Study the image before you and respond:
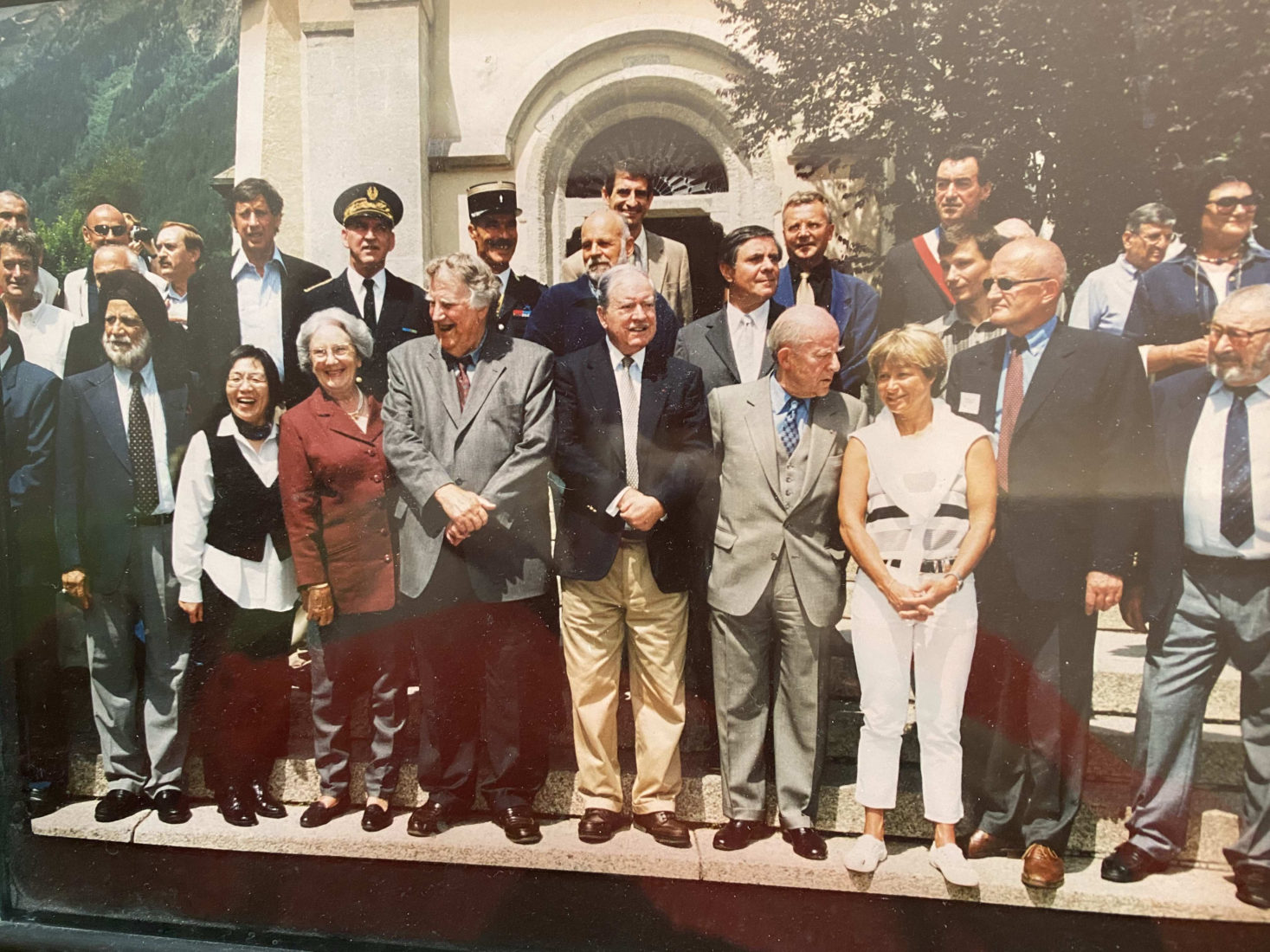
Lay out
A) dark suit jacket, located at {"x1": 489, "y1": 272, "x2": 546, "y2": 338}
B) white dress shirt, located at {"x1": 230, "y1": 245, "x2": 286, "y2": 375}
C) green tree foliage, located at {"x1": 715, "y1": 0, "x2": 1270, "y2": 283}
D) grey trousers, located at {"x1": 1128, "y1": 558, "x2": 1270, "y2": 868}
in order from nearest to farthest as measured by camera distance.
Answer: green tree foliage, located at {"x1": 715, "y1": 0, "x2": 1270, "y2": 283}, grey trousers, located at {"x1": 1128, "y1": 558, "x2": 1270, "y2": 868}, dark suit jacket, located at {"x1": 489, "y1": 272, "x2": 546, "y2": 338}, white dress shirt, located at {"x1": 230, "y1": 245, "x2": 286, "y2": 375}

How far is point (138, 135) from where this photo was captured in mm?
3967

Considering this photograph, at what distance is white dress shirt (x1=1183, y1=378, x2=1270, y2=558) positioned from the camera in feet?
10.5

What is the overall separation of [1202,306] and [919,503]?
47.2 inches

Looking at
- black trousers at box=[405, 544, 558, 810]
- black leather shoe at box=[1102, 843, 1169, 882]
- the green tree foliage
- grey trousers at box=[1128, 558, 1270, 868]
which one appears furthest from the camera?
black trousers at box=[405, 544, 558, 810]

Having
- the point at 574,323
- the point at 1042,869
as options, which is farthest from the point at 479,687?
the point at 1042,869

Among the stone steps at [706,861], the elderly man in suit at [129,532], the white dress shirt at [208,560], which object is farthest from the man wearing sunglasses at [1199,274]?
the elderly man in suit at [129,532]

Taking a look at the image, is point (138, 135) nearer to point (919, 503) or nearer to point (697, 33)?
point (697, 33)

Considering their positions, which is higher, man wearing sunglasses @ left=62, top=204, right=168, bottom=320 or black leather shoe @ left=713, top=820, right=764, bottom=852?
man wearing sunglasses @ left=62, top=204, right=168, bottom=320

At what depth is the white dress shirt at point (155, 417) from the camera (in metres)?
3.99

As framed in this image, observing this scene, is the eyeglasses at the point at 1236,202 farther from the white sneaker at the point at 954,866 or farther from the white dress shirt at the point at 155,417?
the white dress shirt at the point at 155,417

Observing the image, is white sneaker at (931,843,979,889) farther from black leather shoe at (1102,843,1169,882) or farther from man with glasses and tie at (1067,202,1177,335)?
man with glasses and tie at (1067,202,1177,335)

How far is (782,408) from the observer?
Answer: 11.5ft

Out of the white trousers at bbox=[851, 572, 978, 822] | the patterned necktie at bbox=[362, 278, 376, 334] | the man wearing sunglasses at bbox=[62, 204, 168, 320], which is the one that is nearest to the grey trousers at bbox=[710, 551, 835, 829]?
the white trousers at bbox=[851, 572, 978, 822]

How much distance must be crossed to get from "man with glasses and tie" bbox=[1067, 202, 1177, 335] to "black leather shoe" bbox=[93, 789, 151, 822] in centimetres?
431
